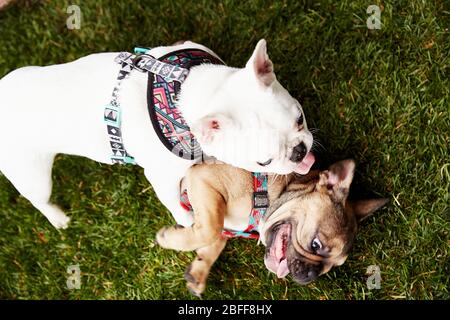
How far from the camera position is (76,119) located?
3.01m

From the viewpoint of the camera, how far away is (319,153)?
3607 mm

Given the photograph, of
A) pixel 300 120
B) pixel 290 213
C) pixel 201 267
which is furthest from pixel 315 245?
pixel 201 267

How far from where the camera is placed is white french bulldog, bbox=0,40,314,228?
2.62 metres

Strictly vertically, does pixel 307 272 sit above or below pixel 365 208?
below

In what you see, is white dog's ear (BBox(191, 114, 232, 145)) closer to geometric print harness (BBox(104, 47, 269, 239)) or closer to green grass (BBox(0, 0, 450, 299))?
geometric print harness (BBox(104, 47, 269, 239))

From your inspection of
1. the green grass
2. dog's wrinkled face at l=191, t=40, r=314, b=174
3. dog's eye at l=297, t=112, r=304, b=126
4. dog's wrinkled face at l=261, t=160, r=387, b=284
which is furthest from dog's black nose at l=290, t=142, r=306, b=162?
the green grass

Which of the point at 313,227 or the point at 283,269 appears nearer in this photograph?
the point at 313,227

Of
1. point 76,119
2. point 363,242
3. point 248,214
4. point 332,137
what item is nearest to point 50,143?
point 76,119

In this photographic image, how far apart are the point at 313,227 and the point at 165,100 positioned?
1054mm

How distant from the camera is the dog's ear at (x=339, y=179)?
2969 mm

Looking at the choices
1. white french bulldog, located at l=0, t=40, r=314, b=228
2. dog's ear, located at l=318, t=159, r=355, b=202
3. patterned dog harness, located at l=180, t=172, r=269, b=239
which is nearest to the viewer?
white french bulldog, located at l=0, t=40, r=314, b=228

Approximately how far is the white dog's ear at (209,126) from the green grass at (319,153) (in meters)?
1.22

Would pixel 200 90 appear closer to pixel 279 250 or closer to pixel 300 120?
pixel 300 120

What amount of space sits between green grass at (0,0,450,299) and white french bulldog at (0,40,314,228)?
2.23 feet
